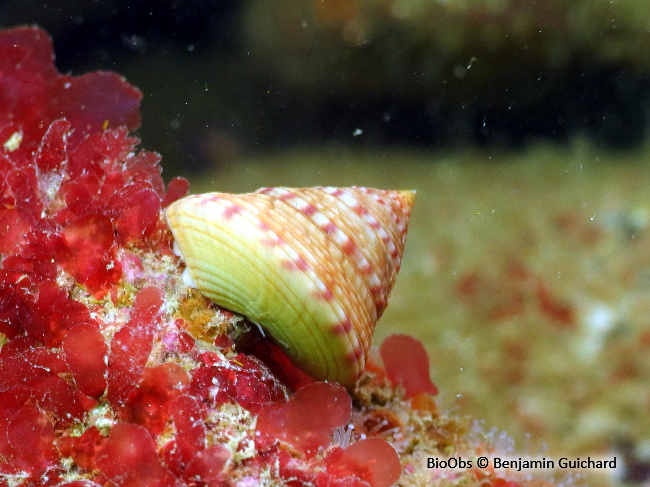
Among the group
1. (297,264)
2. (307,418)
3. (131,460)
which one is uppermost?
(297,264)

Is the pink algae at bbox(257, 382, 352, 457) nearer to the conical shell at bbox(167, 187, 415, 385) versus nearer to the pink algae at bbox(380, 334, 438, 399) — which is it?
the conical shell at bbox(167, 187, 415, 385)

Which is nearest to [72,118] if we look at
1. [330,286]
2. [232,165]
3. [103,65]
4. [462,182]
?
[330,286]

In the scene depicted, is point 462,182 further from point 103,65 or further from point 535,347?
point 103,65

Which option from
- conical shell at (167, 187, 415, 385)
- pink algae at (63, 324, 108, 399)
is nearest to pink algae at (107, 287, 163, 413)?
pink algae at (63, 324, 108, 399)

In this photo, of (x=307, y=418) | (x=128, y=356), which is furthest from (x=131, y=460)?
(x=307, y=418)

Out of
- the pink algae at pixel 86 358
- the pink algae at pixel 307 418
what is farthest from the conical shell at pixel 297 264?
the pink algae at pixel 86 358

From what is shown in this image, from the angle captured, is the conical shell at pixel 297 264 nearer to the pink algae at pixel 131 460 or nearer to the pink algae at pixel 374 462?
the pink algae at pixel 374 462

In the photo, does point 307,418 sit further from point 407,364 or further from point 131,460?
point 407,364

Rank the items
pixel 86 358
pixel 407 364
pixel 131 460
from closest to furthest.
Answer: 1. pixel 131 460
2. pixel 86 358
3. pixel 407 364
